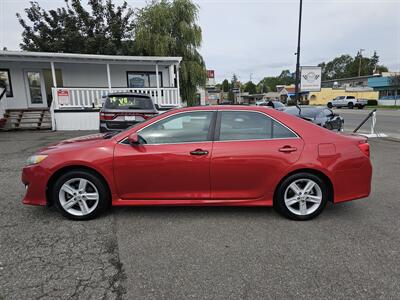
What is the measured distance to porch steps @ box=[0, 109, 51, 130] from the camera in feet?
42.0

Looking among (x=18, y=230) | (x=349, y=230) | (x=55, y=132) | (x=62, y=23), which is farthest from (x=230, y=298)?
(x=62, y=23)

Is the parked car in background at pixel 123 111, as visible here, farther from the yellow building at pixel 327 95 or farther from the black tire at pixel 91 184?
the yellow building at pixel 327 95

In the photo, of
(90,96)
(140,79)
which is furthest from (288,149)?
(140,79)

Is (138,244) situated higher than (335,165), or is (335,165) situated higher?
(335,165)

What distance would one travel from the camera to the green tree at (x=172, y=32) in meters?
18.3

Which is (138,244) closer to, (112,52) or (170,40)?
(170,40)

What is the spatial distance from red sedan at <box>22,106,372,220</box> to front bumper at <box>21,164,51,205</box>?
0.04 ft

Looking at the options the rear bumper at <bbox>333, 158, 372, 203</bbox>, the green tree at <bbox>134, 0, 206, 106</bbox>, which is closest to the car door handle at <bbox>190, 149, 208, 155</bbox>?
the rear bumper at <bbox>333, 158, 372, 203</bbox>

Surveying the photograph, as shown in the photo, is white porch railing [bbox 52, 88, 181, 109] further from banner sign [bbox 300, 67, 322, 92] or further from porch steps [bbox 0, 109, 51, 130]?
banner sign [bbox 300, 67, 322, 92]

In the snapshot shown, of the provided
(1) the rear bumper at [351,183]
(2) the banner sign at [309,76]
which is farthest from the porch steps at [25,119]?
(2) the banner sign at [309,76]

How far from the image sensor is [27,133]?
1188 centimetres

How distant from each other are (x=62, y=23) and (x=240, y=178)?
2333 cm

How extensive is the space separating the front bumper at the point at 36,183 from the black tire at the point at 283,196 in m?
2.98

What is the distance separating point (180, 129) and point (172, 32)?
17268mm
